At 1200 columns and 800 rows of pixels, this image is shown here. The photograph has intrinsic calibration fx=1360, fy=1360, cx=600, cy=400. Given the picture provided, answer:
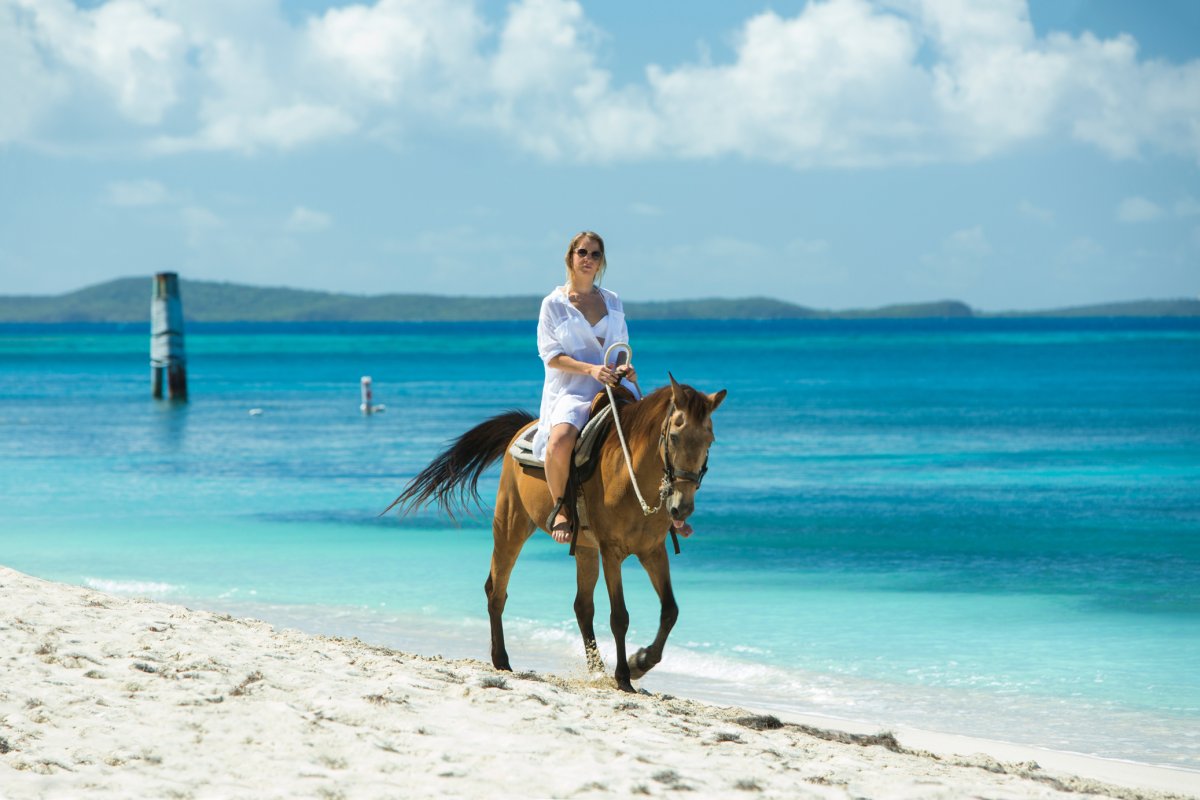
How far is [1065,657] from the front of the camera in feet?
30.5

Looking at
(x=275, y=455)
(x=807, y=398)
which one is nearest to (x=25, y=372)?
(x=807, y=398)

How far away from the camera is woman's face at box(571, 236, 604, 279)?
23.1 ft

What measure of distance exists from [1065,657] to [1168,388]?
141 ft

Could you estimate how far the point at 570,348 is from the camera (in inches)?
280

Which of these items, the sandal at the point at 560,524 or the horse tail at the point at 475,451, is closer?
the sandal at the point at 560,524

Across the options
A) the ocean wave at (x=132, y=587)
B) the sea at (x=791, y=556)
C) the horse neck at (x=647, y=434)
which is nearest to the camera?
the horse neck at (x=647, y=434)

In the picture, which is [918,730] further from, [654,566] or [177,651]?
[177,651]

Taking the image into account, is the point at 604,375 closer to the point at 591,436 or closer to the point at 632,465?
the point at 591,436

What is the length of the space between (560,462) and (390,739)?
6.64ft

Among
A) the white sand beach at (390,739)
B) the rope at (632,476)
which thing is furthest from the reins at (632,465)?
the white sand beach at (390,739)

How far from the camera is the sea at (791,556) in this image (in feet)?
28.3

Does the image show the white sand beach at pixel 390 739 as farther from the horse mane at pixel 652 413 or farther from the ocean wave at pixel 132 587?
the ocean wave at pixel 132 587

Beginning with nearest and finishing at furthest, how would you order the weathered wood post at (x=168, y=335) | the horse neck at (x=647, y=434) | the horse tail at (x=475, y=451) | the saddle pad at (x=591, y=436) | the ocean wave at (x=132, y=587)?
the horse neck at (x=647, y=434) < the saddle pad at (x=591, y=436) < the horse tail at (x=475, y=451) < the ocean wave at (x=132, y=587) < the weathered wood post at (x=168, y=335)

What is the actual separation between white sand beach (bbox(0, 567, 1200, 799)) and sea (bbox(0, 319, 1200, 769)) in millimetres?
1463
